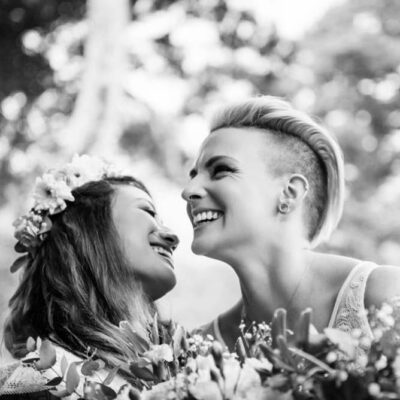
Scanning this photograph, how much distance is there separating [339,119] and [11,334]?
478 centimetres

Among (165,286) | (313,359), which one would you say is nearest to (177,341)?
(313,359)

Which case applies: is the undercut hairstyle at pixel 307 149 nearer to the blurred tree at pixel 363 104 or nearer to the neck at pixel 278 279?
the neck at pixel 278 279

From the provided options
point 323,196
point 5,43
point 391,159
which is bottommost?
point 391,159

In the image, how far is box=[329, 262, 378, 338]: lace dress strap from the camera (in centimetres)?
157

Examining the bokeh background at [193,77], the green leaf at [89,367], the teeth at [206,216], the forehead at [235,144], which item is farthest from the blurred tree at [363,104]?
the green leaf at [89,367]

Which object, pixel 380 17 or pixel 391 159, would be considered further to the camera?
pixel 380 17

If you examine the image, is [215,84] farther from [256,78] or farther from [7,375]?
[7,375]

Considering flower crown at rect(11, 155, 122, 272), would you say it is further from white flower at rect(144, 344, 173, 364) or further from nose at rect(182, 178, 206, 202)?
white flower at rect(144, 344, 173, 364)

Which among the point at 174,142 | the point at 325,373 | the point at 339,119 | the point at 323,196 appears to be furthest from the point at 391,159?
the point at 325,373

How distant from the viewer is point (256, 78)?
6.51 metres

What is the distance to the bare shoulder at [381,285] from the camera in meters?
1.54

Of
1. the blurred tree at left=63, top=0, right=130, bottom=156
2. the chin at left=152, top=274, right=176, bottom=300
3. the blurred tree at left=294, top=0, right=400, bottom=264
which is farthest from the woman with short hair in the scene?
the blurred tree at left=294, top=0, right=400, bottom=264

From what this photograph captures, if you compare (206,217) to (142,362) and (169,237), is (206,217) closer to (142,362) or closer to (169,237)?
(169,237)

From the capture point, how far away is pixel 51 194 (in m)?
2.06
